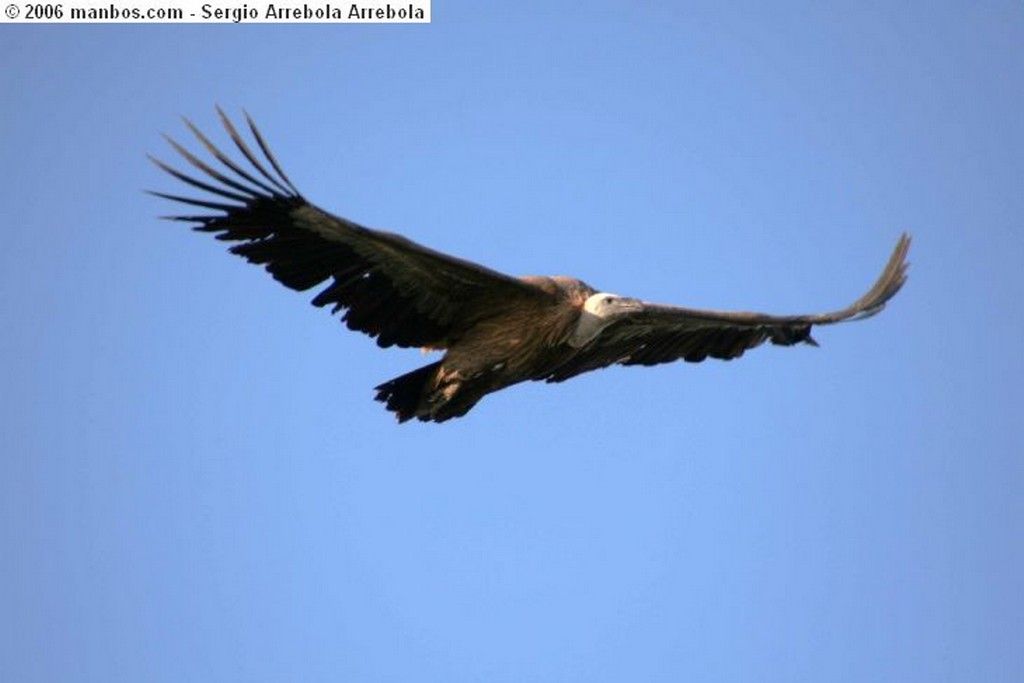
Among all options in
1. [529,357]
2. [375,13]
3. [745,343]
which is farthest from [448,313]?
[375,13]

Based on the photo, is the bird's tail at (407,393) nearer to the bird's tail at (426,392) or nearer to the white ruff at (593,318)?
the bird's tail at (426,392)

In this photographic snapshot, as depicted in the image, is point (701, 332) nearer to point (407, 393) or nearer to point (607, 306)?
point (607, 306)

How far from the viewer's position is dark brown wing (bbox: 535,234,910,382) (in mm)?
12203

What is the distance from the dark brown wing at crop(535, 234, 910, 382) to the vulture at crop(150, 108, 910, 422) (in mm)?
79

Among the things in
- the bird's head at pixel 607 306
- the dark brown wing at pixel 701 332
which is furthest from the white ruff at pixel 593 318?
the dark brown wing at pixel 701 332

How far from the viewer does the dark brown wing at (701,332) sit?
1220cm

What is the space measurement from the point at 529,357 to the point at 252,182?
2.09 m

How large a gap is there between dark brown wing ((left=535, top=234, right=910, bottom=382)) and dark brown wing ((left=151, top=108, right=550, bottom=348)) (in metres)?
1.02

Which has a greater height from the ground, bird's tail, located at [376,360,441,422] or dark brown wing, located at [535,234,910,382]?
dark brown wing, located at [535,234,910,382]

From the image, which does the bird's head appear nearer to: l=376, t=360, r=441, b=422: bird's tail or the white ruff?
the white ruff

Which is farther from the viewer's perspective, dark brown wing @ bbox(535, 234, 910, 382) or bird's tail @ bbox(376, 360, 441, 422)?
dark brown wing @ bbox(535, 234, 910, 382)

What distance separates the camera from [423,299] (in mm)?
11289

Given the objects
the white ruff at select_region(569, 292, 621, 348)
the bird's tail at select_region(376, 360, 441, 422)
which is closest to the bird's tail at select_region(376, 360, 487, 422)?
the bird's tail at select_region(376, 360, 441, 422)

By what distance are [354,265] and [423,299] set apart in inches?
21.2
